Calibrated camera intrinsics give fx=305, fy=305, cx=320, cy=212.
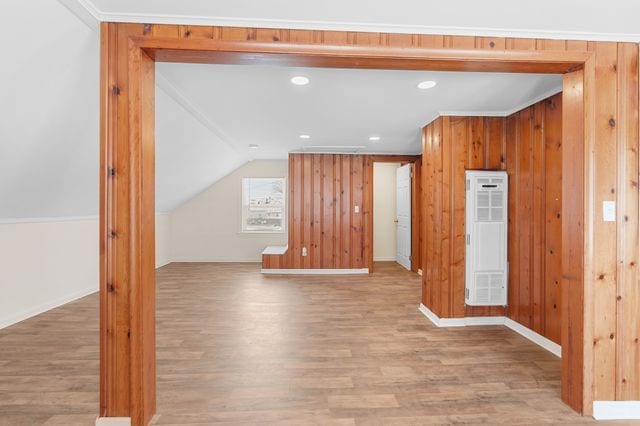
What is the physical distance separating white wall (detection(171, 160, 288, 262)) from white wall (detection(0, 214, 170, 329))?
2462 mm

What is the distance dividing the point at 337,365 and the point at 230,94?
2.51 meters

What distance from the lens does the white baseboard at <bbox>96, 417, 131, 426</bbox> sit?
168 cm

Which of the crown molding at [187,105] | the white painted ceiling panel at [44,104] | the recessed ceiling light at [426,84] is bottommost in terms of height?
the white painted ceiling panel at [44,104]

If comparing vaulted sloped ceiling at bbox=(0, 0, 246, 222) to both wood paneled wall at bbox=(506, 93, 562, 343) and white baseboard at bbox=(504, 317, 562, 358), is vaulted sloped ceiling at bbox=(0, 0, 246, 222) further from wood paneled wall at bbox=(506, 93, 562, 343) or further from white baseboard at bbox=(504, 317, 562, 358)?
white baseboard at bbox=(504, 317, 562, 358)

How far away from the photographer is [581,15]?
1.68m

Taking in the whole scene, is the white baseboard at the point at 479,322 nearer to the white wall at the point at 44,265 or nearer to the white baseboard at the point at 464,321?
the white baseboard at the point at 464,321

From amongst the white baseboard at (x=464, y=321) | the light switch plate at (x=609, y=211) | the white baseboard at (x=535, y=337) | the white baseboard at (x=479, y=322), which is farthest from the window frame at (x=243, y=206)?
the light switch plate at (x=609, y=211)

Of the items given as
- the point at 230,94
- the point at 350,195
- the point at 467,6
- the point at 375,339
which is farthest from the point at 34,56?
the point at 350,195

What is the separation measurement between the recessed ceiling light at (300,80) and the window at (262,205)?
4.62 metres

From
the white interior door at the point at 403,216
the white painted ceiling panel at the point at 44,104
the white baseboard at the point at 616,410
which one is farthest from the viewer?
the white interior door at the point at 403,216

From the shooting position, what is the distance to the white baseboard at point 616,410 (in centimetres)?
186

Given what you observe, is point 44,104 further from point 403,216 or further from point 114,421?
point 403,216

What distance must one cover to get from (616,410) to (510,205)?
6.20 ft

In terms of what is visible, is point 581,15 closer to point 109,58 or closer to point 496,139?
point 496,139
